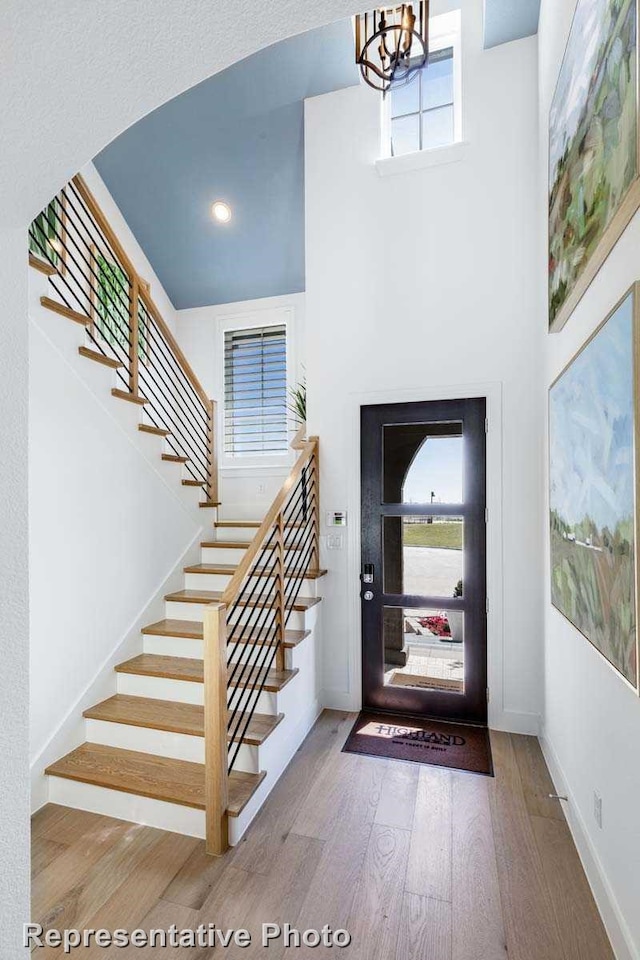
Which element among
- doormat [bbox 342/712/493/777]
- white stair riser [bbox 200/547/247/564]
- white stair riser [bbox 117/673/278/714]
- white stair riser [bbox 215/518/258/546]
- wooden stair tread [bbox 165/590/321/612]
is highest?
white stair riser [bbox 215/518/258/546]

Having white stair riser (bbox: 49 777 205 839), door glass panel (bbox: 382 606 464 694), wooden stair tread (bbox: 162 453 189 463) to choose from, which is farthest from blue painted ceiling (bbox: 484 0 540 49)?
white stair riser (bbox: 49 777 205 839)

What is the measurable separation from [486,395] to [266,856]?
8.66 ft

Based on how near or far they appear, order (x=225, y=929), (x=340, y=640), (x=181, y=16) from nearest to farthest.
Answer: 1. (x=181, y=16)
2. (x=225, y=929)
3. (x=340, y=640)

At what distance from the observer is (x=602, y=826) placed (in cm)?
169

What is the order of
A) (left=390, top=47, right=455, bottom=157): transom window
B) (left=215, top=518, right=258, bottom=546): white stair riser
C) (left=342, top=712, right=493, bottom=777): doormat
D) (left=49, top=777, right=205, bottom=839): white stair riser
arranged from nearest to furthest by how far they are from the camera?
(left=49, top=777, right=205, bottom=839): white stair riser < (left=342, top=712, right=493, bottom=777): doormat < (left=390, top=47, right=455, bottom=157): transom window < (left=215, top=518, right=258, bottom=546): white stair riser

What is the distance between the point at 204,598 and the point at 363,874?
179 centimetres

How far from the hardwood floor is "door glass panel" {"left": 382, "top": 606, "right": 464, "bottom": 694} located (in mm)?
701

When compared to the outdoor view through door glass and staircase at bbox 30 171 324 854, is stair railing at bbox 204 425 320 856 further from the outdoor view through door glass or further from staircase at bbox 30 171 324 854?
the outdoor view through door glass

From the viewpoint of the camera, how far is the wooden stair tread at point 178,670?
8.37 ft

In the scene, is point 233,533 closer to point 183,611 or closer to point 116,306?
point 183,611

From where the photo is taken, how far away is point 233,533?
4.09 meters

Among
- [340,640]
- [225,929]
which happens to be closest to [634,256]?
[225,929]

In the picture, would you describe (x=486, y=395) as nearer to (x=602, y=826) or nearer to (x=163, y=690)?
(x=602, y=826)

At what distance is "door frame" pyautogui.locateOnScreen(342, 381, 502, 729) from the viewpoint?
9.82ft
